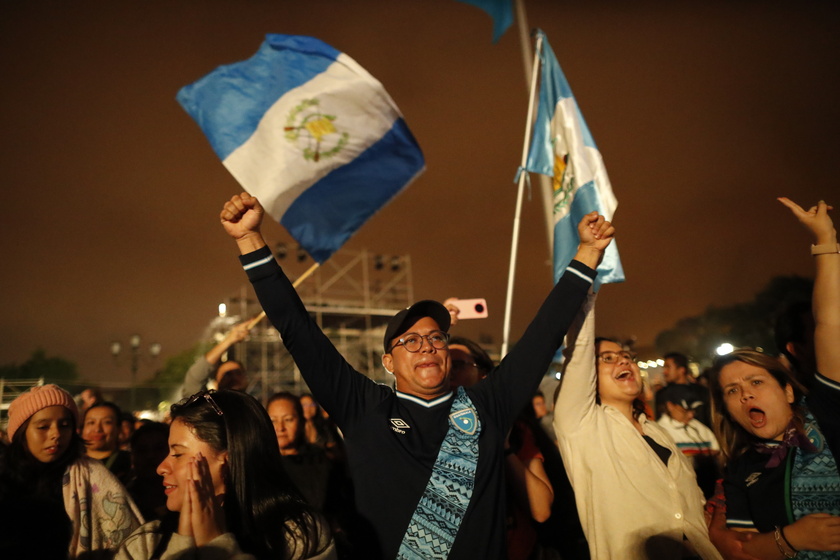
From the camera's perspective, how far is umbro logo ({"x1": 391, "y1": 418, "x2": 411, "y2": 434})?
2725 mm

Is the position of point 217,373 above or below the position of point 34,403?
below

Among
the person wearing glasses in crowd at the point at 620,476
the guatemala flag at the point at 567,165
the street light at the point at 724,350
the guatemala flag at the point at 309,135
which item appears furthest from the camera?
the guatemala flag at the point at 309,135

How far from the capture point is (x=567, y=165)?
603 cm

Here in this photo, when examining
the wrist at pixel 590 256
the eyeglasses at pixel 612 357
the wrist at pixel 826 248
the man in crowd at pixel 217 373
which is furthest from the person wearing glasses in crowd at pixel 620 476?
the man in crowd at pixel 217 373

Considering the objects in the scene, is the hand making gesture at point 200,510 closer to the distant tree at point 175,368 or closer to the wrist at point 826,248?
the wrist at point 826,248

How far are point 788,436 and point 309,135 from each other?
4.66 metres

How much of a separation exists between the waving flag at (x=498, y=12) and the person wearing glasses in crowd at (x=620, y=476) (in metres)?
6.01

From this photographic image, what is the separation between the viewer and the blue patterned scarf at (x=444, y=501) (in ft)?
8.29

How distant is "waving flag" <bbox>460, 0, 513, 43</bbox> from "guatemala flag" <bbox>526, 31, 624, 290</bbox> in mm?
1458

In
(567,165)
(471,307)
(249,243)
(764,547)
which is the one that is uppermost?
(567,165)

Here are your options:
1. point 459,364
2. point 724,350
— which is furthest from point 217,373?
point 724,350

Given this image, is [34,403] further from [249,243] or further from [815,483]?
[815,483]

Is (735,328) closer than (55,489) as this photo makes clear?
No

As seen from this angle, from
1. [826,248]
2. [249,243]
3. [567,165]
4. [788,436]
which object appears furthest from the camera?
[567,165]
